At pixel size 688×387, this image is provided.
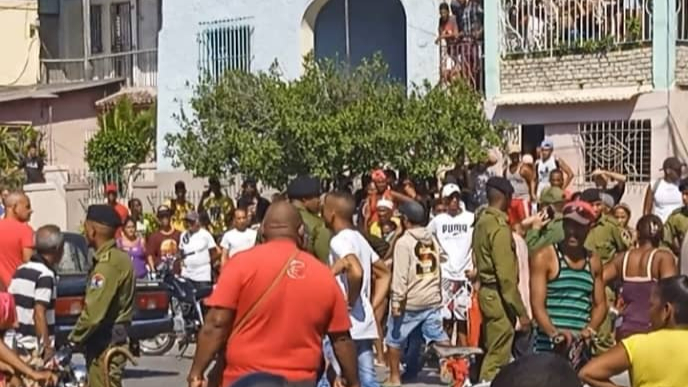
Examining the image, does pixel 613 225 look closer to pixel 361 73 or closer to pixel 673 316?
pixel 673 316

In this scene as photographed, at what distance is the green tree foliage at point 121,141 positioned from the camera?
30922 mm

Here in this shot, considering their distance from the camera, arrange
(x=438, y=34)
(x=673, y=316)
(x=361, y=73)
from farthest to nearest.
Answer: (x=438, y=34)
(x=361, y=73)
(x=673, y=316)

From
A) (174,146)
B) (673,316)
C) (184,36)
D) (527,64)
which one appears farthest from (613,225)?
(184,36)

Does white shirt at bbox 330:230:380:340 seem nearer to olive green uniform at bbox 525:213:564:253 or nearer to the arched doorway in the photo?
olive green uniform at bbox 525:213:564:253

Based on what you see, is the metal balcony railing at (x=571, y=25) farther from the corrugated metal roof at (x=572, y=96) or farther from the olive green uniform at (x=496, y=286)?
the olive green uniform at (x=496, y=286)

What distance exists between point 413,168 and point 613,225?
7.64 meters

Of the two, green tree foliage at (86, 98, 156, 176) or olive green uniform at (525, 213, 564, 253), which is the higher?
green tree foliage at (86, 98, 156, 176)

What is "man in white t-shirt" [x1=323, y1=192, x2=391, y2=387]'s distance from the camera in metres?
10.8

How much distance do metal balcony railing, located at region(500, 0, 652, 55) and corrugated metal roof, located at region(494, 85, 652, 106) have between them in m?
0.60

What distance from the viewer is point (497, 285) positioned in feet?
36.8

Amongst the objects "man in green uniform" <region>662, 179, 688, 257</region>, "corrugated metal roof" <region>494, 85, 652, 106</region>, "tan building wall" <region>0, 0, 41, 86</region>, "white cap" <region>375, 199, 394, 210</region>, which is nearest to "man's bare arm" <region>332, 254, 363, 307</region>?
"man in green uniform" <region>662, 179, 688, 257</region>

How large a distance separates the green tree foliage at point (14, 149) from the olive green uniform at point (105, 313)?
59.7 feet

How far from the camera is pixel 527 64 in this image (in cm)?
2298

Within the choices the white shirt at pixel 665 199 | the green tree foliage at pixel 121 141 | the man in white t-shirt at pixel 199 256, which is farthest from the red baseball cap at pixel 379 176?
the green tree foliage at pixel 121 141
